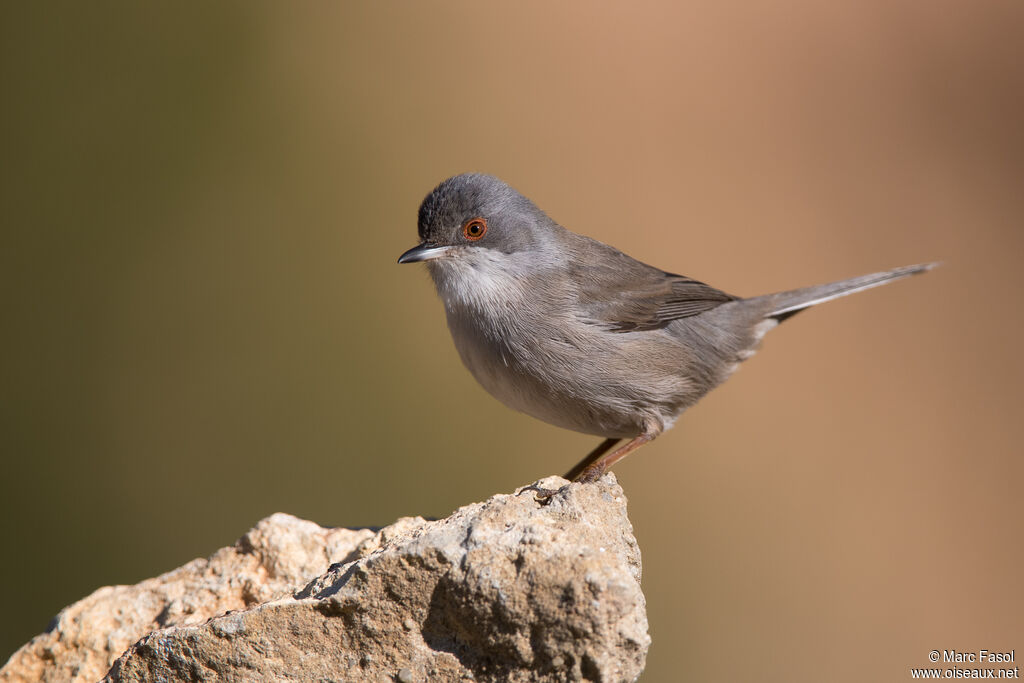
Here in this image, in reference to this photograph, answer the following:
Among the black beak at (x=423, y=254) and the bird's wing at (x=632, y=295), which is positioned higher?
the black beak at (x=423, y=254)

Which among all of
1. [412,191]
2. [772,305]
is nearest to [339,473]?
[412,191]

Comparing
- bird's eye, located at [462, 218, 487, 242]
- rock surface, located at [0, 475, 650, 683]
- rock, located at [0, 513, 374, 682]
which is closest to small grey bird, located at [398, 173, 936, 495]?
bird's eye, located at [462, 218, 487, 242]

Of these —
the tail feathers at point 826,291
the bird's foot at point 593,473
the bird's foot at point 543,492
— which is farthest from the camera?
the tail feathers at point 826,291

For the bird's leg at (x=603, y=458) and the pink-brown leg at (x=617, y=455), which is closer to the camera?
the bird's leg at (x=603, y=458)

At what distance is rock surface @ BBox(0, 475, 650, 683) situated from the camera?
2643mm

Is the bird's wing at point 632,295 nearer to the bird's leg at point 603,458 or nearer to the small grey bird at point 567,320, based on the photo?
the small grey bird at point 567,320

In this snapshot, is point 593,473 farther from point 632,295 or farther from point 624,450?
point 632,295

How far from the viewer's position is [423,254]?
4438 mm

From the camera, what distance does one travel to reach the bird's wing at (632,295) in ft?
14.9

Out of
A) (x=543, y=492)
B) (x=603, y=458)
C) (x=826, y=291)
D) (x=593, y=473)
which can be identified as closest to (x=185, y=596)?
(x=543, y=492)

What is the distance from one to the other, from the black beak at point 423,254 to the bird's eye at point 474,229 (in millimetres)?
128

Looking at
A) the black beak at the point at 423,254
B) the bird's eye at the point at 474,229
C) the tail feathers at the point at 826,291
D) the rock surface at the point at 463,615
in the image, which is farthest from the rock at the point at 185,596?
the tail feathers at the point at 826,291

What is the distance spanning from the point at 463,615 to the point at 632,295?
241 cm

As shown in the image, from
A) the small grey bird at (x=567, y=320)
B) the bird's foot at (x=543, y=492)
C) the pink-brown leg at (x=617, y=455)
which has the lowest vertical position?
the bird's foot at (x=543, y=492)
